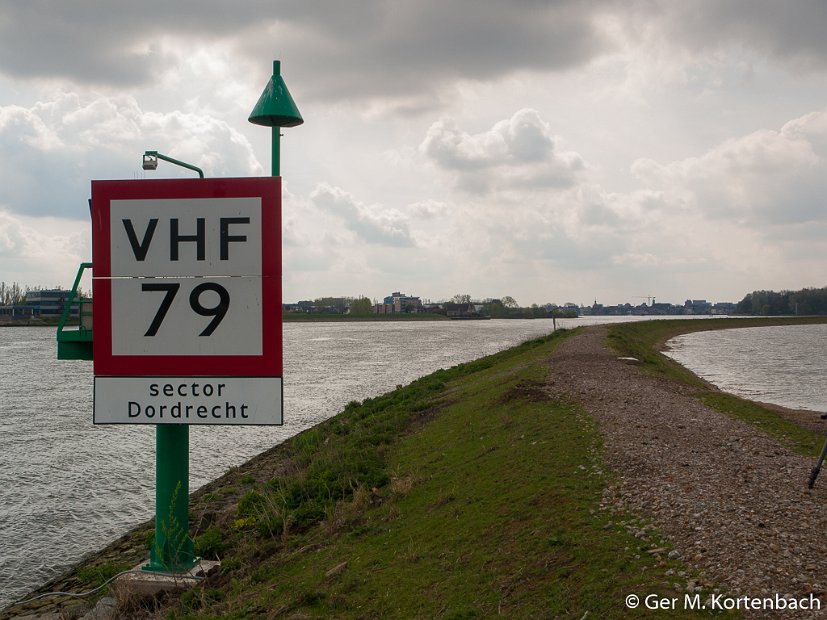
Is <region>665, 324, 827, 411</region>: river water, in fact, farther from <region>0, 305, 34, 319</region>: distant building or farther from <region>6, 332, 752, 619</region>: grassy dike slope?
<region>0, 305, 34, 319</region>: distant building

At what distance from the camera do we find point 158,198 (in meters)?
8.13

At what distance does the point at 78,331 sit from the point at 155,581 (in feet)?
11.2

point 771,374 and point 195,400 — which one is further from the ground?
point 195,400

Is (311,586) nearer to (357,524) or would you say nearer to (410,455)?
(357,524)

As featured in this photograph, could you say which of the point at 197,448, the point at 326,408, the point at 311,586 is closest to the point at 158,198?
the point at 311,586

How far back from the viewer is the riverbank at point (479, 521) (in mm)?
6473

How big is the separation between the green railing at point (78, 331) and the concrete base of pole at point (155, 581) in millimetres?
2950

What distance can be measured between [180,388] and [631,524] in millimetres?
5541

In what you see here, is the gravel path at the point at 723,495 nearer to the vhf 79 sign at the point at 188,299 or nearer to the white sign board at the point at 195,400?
the white sign board at the point at 195,400

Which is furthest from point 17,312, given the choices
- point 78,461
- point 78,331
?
point 78,331

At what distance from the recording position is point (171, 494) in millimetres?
8680

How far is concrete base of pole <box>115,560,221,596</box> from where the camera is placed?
8.61 m

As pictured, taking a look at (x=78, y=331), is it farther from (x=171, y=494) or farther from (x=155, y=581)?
(x=155, y=581)

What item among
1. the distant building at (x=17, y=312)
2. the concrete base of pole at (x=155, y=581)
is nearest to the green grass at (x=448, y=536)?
the concrete base of pole at (x=155, y=581)
